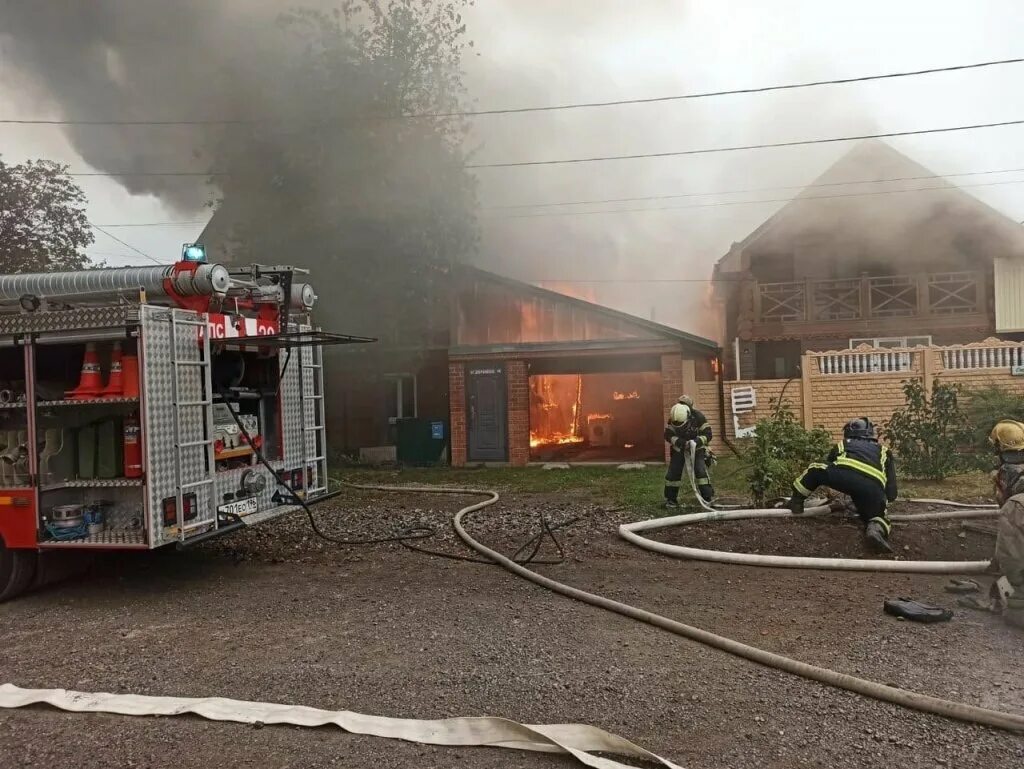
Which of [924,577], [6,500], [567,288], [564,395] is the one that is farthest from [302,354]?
[567,288]

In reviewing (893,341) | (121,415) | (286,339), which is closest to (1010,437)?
(286,339)

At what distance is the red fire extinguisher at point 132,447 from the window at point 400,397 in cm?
1005

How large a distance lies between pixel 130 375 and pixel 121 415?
12.1 inches

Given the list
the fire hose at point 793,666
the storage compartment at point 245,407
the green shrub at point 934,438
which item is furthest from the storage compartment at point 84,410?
the green shrub at point 934,438

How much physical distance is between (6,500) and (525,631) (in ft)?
12.3

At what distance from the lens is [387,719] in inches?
118

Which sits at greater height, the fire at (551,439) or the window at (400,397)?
the window at (400,397)

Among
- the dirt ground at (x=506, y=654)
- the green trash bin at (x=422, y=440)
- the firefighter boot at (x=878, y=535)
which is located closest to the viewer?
the dirt ground at (x=506, y=654)

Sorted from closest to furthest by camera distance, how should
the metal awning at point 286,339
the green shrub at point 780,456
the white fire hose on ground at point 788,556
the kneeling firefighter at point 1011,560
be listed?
the kneeling firefighter at point 1011,560, the white fire hose on ground at point 788,556, the metal awning at point 286,339, the green shrub at point 780,456

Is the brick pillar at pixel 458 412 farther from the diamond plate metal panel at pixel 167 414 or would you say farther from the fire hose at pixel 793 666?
the diamond plate metal panel at pixel 167 414

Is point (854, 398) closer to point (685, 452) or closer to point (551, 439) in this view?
point (551, 439)

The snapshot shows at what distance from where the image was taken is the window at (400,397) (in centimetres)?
1488

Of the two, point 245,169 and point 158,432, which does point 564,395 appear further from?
point 158,432

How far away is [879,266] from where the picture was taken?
1695 cm
